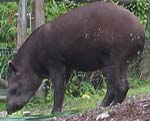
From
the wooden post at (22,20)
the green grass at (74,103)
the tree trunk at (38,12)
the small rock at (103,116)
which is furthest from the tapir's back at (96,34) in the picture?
the small rock at (103,116)

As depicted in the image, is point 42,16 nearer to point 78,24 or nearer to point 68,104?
point 68,104

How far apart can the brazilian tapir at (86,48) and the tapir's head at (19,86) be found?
0.01 metres

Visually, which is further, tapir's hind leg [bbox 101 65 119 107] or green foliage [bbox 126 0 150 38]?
green foliage [bbox 126 0 150 38]

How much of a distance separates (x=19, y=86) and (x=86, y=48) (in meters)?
1.44

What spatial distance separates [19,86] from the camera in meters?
8.88

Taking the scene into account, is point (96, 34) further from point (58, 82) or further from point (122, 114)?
point (122, 114)

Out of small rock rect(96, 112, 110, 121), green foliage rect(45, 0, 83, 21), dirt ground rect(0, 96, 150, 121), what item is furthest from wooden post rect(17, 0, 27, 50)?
small rock rect(96, 112, 110, 121)

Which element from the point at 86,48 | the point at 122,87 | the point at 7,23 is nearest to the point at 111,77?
the point at 122,87

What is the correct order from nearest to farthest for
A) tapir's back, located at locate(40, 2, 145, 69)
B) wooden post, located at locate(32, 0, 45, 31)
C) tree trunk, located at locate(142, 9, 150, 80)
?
tapir's back, located at locate(40, 2, 145, 69), wooden post, located at locate(32, 0, 45, 31), tree trunk, located at locate(142, 9, 150, 80)

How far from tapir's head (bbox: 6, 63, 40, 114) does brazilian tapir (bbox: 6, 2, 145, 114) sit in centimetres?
1

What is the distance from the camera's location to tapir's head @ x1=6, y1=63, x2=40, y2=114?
881 centimetres

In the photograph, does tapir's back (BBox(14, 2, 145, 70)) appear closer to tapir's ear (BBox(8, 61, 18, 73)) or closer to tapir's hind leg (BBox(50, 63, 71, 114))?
tapir's hind leg (BBox(50, 63, 71, 114))

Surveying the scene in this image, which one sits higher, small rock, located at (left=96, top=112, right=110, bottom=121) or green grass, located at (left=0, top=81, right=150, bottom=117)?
small rock, located at (left=96, top=112, right=110, bottom=121)

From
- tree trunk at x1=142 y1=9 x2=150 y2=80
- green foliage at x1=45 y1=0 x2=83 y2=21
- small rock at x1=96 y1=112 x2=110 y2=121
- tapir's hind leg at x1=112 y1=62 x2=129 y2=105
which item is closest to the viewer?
small rock at x1=96 y1=112 x2=110 y2=121
